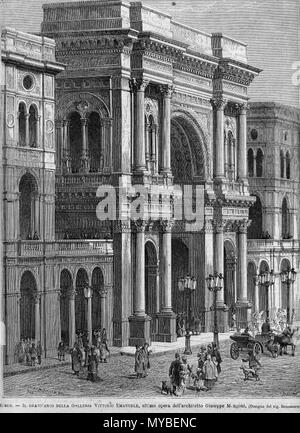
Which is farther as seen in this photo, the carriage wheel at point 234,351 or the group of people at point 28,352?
the carriage wheel at point 234,351

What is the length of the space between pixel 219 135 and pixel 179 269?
15.6ft

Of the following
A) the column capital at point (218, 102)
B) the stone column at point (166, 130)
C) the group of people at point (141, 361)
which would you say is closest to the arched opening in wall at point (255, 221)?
the column capital at point (218, 102)

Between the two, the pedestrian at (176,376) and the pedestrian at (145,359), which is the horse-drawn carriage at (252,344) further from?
the pedestrian at (176,376)

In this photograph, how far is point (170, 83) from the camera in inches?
1731

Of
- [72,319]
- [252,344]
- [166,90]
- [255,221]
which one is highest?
[166,90]

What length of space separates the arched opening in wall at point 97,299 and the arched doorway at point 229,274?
25.0 feet

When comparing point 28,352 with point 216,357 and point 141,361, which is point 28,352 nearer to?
point 141,361

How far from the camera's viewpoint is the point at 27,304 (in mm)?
36844

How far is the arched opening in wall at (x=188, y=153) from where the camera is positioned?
47156mm

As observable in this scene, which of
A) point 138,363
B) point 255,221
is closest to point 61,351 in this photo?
point 138,363

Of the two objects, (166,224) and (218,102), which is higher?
(218,102)

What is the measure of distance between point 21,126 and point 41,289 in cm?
435

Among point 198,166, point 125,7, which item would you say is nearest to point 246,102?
point 198,166
